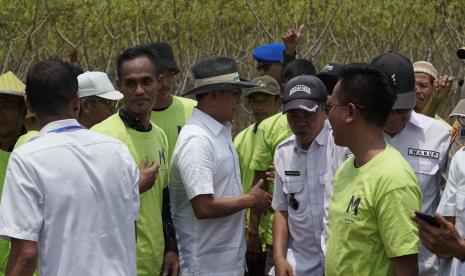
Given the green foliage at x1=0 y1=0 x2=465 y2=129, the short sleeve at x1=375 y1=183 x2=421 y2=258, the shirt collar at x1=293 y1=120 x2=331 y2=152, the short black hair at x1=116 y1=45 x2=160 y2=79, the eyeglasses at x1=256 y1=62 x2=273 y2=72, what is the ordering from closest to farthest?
the short sleeve at x1=375 y1=183 x2=421 y2=258 < the shirt collar at x1=293 y1=120 x2=331 y2=152 < the short black hair at x1=116 y1=45 x2=160 y2=79 < the eyeglasses at x1=256 y1=62 x2=273 y2=72 < the green foliage at x1=0 y1=0 x2=465 y2=129

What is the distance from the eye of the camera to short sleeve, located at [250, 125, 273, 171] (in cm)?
688

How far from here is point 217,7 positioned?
1098cm

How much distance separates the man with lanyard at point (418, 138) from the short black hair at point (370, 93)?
28.1 inches

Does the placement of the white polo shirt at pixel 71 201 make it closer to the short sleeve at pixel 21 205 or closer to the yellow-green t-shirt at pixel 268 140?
the short sleeve at pixel 21 205

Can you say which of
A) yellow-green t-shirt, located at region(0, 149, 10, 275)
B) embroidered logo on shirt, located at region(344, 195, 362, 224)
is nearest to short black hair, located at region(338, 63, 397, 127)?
embroidered logo on shirt, located at region(344, 195, 362, 224)

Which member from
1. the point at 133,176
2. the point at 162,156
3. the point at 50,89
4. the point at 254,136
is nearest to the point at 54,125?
the point at 50,89

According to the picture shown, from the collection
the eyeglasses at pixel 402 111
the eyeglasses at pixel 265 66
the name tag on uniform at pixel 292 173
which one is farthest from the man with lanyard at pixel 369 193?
the eyeglasses at pixel 265 66

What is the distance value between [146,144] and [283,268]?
41.1 inches

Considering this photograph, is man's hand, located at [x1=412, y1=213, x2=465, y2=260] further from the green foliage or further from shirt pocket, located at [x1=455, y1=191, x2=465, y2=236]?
the green foliage

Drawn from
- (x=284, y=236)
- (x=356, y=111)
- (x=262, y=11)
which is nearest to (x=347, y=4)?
(x=262, y=11)

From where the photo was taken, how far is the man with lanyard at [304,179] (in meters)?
5.56

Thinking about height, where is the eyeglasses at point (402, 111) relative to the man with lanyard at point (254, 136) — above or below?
above

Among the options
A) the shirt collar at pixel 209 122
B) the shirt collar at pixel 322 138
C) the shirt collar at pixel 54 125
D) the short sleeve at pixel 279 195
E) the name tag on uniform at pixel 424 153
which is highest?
the shirt collar at pixel 54 125

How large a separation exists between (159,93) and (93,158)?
2582 millimetres
